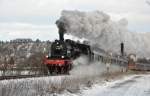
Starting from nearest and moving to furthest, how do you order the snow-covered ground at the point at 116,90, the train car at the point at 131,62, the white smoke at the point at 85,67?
the snow-covered ground at the point at 116,90, the white smoke at the point at 85,67, the train car at the point at 131,62

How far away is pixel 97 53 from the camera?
5447 cm

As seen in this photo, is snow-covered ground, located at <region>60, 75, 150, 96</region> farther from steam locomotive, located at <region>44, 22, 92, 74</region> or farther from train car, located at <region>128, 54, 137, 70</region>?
train car, located at <region>128, 54, 137, 70</region>

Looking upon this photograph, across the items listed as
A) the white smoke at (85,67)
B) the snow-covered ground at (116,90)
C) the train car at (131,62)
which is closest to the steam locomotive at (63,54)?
the white smoke at (85,67)

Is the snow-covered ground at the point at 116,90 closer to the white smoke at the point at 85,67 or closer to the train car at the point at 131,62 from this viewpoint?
the white smoke at the point at 85,67

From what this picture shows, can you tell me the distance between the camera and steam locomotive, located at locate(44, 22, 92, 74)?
47.2m

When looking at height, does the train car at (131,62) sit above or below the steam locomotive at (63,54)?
below

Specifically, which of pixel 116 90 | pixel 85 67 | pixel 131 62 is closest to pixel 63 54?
pixel 85 67

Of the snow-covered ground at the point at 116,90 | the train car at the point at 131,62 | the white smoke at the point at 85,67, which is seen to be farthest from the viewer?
the train car at the point at 131,62

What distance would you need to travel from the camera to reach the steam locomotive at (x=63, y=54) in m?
47.2

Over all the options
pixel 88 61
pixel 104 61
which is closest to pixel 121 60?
pixel 104 61

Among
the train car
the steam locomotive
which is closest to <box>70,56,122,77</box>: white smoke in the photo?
the steam locomotive

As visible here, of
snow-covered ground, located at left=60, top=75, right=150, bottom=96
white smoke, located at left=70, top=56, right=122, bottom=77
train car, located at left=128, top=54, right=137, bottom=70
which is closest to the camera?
snow-covered ground, located at left=60, top=75, right=150, bottom=96

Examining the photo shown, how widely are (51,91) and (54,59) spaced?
24418 millimetres

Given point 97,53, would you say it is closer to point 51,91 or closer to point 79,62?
point 79,62
